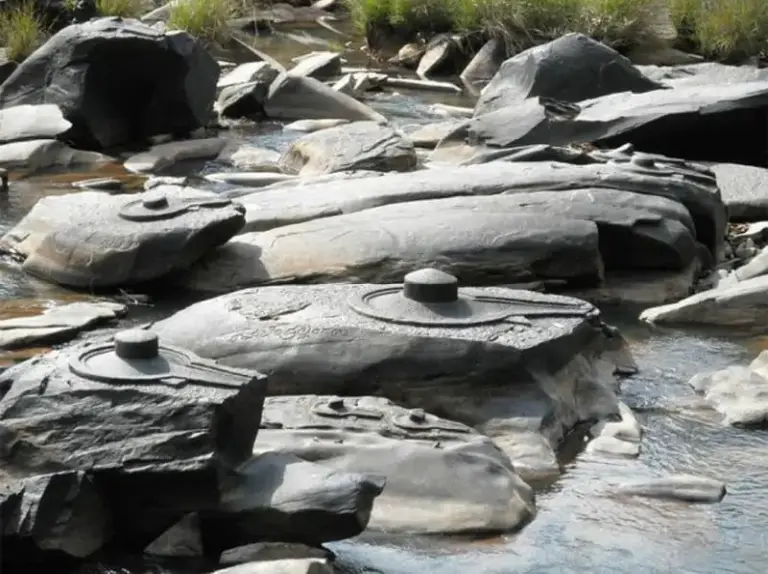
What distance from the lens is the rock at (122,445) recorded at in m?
3.54

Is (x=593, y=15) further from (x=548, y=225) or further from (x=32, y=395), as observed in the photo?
(x=32, y=395)

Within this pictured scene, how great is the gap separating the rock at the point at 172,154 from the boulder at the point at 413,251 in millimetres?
2932

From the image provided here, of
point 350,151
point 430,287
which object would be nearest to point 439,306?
point 430,287

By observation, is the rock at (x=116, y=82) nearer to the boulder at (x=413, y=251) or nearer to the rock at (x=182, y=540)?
the boulder at (x=413, y=251)

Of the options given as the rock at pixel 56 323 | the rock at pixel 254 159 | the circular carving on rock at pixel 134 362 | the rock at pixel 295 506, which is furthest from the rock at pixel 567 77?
the rock at pixel 295 506

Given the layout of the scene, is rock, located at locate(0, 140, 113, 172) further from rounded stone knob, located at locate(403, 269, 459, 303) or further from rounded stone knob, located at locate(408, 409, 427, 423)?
rounded stone knob, located at locate(408, 409, 427, 423)

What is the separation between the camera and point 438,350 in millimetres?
4781

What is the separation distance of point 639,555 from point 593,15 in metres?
10.9

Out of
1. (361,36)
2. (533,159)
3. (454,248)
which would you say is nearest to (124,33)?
(533,159)

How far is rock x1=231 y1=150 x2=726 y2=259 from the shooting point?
22.8 ft

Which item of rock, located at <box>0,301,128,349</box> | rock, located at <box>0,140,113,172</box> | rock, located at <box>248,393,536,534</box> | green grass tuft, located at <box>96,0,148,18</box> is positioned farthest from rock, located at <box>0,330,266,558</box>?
green grass tuft, located at <box>96,0,148,18</box>

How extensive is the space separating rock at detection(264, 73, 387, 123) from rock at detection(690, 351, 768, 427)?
20.1 ft

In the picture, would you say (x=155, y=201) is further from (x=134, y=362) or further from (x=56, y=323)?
(x=134, y=362)

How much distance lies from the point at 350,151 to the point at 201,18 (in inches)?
234
